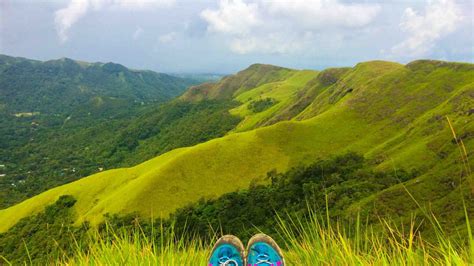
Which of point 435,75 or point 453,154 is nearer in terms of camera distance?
point 453,154

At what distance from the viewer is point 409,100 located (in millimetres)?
106312

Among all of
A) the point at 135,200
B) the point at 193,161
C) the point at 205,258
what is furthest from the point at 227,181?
the point at 205,258

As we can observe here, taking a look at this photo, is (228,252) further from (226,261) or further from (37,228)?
(37,228)

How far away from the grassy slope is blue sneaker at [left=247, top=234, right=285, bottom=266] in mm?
60944

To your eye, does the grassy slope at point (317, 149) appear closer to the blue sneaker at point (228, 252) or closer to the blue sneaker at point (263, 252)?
the blue sneaker at point (263, 252)

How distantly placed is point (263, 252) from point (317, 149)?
3666 inches

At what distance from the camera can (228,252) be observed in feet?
18.5

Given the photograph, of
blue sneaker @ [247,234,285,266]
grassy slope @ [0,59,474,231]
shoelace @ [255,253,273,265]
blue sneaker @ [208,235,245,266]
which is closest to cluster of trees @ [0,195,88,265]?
grassy slope @ [0,59,474,231]

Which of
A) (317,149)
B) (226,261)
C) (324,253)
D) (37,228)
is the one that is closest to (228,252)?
(226,261)

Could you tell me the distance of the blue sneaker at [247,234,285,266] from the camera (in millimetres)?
5434

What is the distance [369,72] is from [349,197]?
9036 cm

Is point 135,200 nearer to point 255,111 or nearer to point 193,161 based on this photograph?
point 193,161

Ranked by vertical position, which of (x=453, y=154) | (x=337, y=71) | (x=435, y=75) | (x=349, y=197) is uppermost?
(x=337, y=71)

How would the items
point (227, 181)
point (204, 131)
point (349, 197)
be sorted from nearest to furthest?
point (349, 197) → point (227, 181) → point (204, 131)
